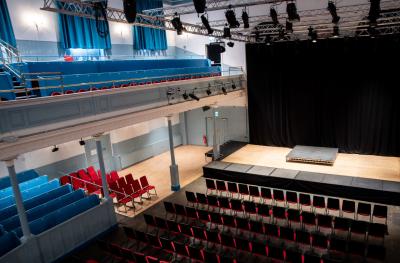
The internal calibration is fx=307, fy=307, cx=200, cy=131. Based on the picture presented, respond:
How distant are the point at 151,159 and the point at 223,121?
5045 millimetres

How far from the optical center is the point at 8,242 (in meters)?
7.39

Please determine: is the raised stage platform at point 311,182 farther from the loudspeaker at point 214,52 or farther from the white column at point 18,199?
the white column at point 18,199

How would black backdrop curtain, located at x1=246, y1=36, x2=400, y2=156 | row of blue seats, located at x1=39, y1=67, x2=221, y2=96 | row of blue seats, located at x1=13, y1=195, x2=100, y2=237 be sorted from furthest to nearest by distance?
black backdrop curtain, located at x1=246, y1=36, x2=400, y2=156, row of blue seats, located at x1=39, y1=67, x2=221, y2=96, row of blue seats, located at x1=13, y1=195, x2=100, y2=237

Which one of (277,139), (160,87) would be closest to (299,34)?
(277,139)

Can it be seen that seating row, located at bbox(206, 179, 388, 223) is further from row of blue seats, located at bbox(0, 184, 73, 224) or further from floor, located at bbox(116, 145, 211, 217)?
row of blue seats, located at bbox(0, 184, 73, 224)

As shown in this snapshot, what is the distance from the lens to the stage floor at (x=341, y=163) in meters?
12.7

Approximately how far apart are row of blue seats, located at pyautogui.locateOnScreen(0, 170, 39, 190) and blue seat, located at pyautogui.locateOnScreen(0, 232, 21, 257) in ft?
12.4

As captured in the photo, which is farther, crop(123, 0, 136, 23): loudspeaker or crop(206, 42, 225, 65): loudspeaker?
crop(206, 42, 225, 65): loudspeaker

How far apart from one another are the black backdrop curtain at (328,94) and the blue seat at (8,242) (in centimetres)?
1352

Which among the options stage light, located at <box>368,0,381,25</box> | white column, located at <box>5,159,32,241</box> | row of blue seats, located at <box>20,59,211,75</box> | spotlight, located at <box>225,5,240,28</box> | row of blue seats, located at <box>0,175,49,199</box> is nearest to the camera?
white column, located at <box>5,159,32,241</box>

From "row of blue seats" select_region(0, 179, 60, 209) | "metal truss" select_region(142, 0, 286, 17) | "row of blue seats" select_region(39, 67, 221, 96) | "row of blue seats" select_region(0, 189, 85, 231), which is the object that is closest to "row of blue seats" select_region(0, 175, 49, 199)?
"row of blue seats" select_region(0, 179, 60, 209)

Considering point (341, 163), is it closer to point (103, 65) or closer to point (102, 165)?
point (102, 165)

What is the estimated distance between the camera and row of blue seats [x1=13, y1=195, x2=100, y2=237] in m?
8.06

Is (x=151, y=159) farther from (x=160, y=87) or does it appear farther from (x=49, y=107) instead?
(x=49, y=107)
